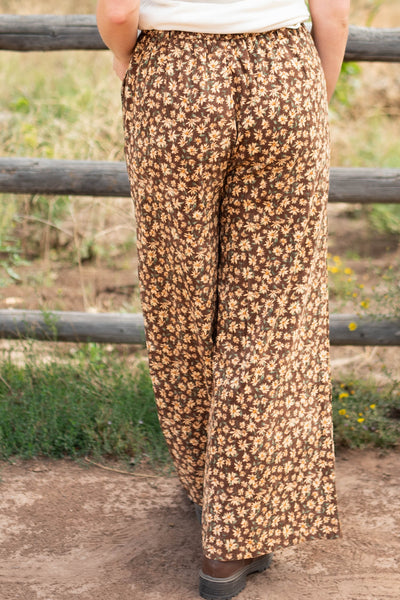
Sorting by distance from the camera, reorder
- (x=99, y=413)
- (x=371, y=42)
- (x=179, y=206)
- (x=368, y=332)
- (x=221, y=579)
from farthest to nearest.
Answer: (x=368, y=332) < (x=371, y=42) < (x=99, y=413) < (x=221, y=579) < (x=179, y=206)

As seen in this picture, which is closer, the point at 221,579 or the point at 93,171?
the point at 221,579

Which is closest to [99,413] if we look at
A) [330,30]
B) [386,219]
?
[330,30]

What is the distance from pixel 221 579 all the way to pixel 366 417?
1.18 metres

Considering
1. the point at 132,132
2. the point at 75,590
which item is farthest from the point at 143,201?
the point at 75,590

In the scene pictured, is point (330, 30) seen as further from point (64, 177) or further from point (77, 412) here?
point (77, 412)

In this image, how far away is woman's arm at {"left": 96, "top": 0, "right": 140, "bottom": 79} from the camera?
5.71 ft

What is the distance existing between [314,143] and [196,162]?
308mm

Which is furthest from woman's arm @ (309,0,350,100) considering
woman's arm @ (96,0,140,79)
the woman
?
woman's arm @ (96,0,140,79)

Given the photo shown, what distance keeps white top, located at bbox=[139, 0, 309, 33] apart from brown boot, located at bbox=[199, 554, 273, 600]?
1400 millimetres

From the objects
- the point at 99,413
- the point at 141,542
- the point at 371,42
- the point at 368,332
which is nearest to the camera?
the point at 141,542

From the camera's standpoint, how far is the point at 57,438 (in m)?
2.93

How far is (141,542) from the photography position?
239cm

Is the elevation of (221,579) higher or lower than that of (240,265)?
lower

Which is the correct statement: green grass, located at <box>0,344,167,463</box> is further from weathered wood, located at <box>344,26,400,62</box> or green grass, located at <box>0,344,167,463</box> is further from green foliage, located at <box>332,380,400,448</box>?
weathered wood, located at <box>344,26,400,62</box>
